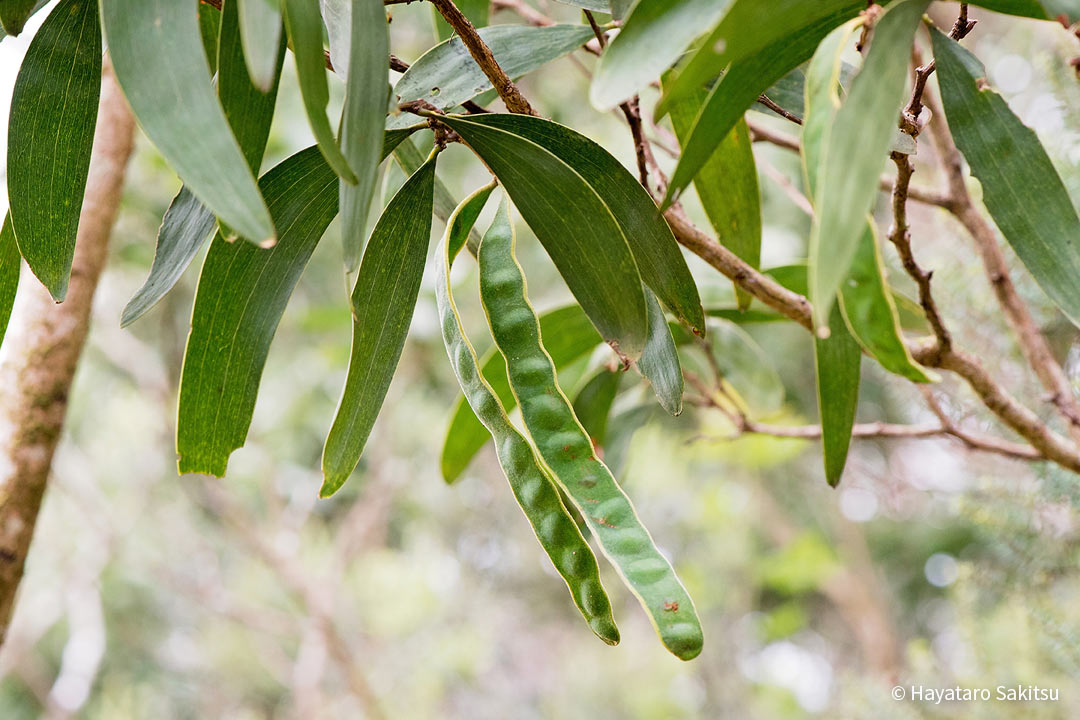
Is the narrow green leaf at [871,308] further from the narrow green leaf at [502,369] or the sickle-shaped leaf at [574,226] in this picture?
the narrow green leaf at [502,369]

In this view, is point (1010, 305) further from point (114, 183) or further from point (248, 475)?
point (248, 475)

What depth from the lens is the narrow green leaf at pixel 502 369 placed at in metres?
0.56

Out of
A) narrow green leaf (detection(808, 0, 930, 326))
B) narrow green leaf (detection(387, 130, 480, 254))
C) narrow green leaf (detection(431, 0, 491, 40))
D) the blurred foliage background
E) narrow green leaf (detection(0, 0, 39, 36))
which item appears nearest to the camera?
narrow green leaf (detection(808, 0, 930, 326))

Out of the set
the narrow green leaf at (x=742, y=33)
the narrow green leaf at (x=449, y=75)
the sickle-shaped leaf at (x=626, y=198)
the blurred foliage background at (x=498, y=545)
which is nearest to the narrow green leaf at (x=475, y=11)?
the narrow green leaf at (x=449, y=75)

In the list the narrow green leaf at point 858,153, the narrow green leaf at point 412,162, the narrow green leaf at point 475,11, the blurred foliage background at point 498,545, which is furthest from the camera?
the blurred foliage background at point 498,545

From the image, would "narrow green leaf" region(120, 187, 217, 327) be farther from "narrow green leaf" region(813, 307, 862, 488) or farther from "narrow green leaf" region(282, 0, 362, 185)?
"narrow green leaf" region(813, 307, 862, 488)

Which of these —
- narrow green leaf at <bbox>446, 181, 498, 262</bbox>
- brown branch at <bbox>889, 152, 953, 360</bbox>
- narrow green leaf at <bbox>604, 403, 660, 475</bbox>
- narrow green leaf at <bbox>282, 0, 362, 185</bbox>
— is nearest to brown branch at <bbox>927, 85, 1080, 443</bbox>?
brown branch at <bbox>889, 152, 953, 360</bbox>

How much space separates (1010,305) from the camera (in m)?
0.60

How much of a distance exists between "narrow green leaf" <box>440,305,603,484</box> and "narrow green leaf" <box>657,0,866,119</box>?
0.33 metres

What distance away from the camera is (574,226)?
328 millimetres

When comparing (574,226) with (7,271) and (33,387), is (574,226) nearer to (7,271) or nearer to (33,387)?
(7,271)

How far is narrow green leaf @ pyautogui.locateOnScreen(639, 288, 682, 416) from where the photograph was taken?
0.38 m

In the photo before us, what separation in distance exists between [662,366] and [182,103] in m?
0.23

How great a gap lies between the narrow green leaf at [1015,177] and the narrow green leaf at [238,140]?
27cm
